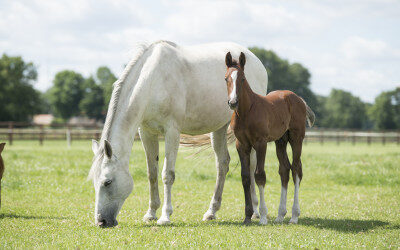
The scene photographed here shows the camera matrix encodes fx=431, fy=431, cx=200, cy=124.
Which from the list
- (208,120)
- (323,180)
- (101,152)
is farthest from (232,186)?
(101,152)

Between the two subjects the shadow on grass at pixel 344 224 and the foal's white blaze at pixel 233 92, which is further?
the shadow on grass at pixel 344 224

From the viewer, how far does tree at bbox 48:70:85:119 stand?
91.7 m

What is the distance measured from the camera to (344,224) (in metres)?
6.43

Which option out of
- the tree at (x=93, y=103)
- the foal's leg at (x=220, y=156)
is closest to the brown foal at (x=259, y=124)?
the foal's leg at (x=220, y=156)

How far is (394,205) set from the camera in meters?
8.22

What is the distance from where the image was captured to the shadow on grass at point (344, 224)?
605 centimetres

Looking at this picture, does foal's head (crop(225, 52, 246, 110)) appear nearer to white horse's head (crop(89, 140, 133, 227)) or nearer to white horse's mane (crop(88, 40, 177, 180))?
white horse's mane (crop(88, 40, 177, 180))

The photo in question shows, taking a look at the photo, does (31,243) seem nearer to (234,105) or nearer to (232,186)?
(234,105)

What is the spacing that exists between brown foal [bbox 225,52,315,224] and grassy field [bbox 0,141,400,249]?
0.63 metres

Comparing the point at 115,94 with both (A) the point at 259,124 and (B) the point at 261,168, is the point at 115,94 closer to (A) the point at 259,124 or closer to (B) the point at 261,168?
(A) the point at 259,124

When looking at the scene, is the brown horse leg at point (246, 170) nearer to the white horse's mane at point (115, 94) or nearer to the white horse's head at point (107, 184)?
the white horse's head at point (107, 184)

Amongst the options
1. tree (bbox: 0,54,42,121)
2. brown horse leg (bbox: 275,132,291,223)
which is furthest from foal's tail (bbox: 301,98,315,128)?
tree (bbox: 0,54,42,121)

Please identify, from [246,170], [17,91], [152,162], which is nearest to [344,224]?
[246,170]

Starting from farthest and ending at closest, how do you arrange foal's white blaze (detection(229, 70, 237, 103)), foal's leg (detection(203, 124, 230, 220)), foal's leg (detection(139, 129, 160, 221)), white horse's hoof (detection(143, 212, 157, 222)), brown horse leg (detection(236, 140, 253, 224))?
foal's leg (detection(203, 124, 230, 220))
foal's leg (detection(139, 129, 160, 221))
white horse's hoof (detection(143, 212, 157, 222))
brown horse leg (detection(236, 140, 253, 224))
foal's white blaze (detection(229, 70, 237, 103))
